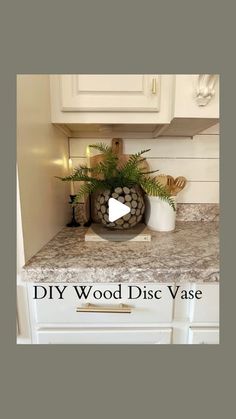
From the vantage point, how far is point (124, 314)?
0.74 m

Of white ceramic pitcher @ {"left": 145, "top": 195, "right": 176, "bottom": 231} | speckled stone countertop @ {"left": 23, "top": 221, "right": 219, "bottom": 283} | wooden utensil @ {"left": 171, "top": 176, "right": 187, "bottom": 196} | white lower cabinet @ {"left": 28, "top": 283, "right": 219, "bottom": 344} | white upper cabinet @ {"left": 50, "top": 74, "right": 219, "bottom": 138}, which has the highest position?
white upper cabinet @ {"left": 50, "top": 74, "right": 219, "bottom": 138}

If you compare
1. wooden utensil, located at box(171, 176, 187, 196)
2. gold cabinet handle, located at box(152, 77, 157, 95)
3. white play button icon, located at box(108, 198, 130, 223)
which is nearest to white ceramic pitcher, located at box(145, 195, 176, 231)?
wooden utensil, located at box(171, 176, 187, 196)

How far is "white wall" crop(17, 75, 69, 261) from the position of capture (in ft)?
2.18

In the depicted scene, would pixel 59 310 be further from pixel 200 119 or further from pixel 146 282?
pixel 200 119

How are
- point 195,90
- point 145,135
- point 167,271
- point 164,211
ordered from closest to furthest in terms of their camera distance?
point 167,271
point 195,90
point 164,211
point 145,135

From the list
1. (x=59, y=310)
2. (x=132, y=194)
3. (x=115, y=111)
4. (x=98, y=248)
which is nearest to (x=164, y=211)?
(x=132, y=194)

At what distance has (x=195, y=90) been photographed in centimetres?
81

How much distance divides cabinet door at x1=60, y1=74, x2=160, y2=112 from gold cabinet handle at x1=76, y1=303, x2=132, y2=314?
2.39 ft

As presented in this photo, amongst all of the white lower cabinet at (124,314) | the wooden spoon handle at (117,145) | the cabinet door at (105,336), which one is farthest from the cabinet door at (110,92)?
the cabinet door at (105,336)

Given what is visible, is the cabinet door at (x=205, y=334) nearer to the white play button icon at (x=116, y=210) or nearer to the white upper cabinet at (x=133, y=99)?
the white play button icon at (x=116, y=210)

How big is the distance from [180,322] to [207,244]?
1.03ft

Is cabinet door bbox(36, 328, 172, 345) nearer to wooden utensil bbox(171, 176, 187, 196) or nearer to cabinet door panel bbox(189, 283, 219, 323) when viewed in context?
cabinet door panel bbox(189, 283, 219, 323)

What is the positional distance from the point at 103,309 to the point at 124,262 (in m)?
0.17

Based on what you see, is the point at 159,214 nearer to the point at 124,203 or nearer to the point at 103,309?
the point at 124,203
